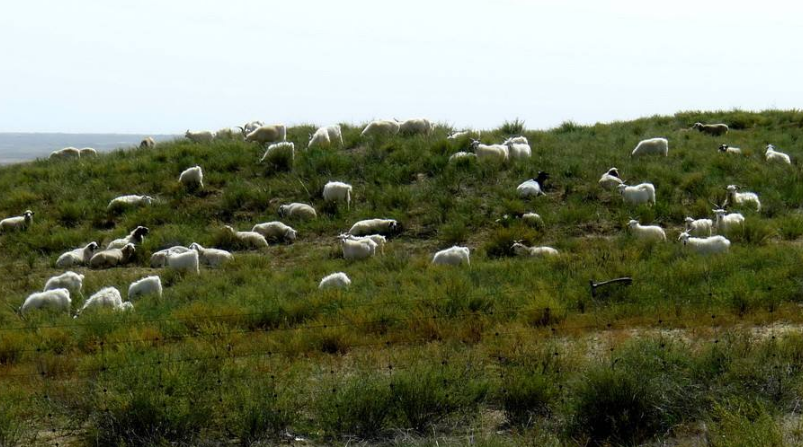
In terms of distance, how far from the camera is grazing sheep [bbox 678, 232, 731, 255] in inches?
524

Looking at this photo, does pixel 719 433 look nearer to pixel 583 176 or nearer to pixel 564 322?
pixel 564 322

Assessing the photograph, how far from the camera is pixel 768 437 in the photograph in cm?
637

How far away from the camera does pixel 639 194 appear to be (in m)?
16.4

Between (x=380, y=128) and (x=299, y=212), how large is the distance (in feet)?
Result: 17.4

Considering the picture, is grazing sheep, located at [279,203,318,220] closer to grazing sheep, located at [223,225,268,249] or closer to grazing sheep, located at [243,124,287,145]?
grazing sheep, located at [223,225,268,249]

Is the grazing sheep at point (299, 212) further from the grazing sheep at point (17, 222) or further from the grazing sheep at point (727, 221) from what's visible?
the grazing sheep at point (727, 221)

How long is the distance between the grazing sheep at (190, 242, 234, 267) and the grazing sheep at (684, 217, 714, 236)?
25.0ft

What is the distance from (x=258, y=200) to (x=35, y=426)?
417 inches

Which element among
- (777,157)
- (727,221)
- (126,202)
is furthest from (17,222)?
(777,157)

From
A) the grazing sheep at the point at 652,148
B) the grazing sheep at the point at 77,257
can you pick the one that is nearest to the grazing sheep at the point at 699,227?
the grazing sheep at the point at 652,148

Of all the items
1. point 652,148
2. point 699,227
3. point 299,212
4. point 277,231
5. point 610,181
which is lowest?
point 277,231

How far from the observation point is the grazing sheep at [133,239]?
1616cm

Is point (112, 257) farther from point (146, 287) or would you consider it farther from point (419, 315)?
point (419, 315)

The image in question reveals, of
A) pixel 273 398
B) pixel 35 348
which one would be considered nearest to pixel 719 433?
pixel 273 398
